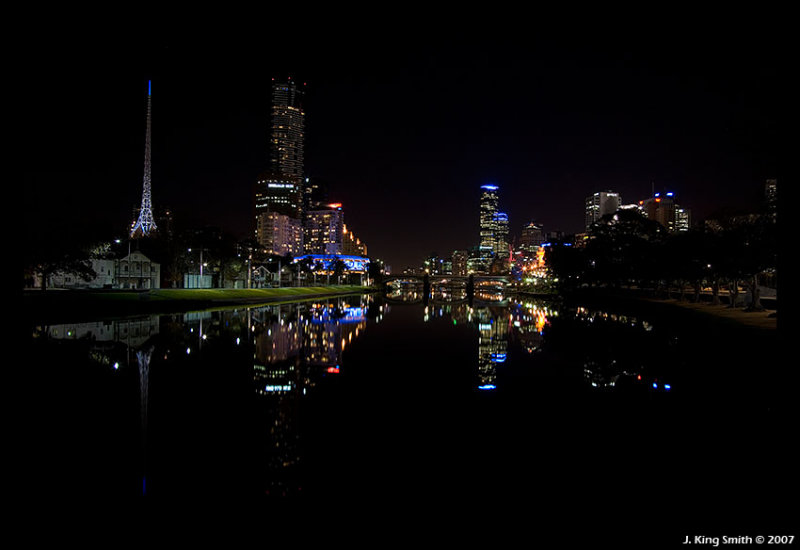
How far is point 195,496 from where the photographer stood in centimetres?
583

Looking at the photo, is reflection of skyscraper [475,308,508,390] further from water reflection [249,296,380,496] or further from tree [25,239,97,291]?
tree [25,239,97,291]

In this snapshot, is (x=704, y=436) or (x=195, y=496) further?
(x=704, y=436)

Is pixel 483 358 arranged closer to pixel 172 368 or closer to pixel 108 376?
pixel 172 368

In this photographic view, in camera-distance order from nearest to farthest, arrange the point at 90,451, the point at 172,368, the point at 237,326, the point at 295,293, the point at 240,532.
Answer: the point at 240,532 < the point at 90,451 < the point at 172,368 < the point at 237,326 < the point at 295,293

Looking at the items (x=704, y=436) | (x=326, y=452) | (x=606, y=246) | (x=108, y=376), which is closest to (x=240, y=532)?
(x=326, y=452)

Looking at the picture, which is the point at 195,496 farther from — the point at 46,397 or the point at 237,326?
the point at 237,326

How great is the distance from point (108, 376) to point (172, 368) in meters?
1.63

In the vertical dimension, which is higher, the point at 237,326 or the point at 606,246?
the point at 606,246

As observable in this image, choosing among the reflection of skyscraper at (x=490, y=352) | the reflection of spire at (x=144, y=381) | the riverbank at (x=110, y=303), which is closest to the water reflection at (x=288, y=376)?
the reflection of spire at (x=144, y=381)

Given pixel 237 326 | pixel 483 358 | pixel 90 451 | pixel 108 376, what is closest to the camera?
pixel 90 451

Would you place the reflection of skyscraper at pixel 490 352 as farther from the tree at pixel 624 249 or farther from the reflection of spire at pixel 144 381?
the tree at pixel 624 249

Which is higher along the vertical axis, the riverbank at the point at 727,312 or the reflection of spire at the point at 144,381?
the riverbank at the point at 727,312

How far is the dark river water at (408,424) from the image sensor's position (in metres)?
6.28

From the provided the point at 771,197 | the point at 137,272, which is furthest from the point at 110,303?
the point at 771,197
